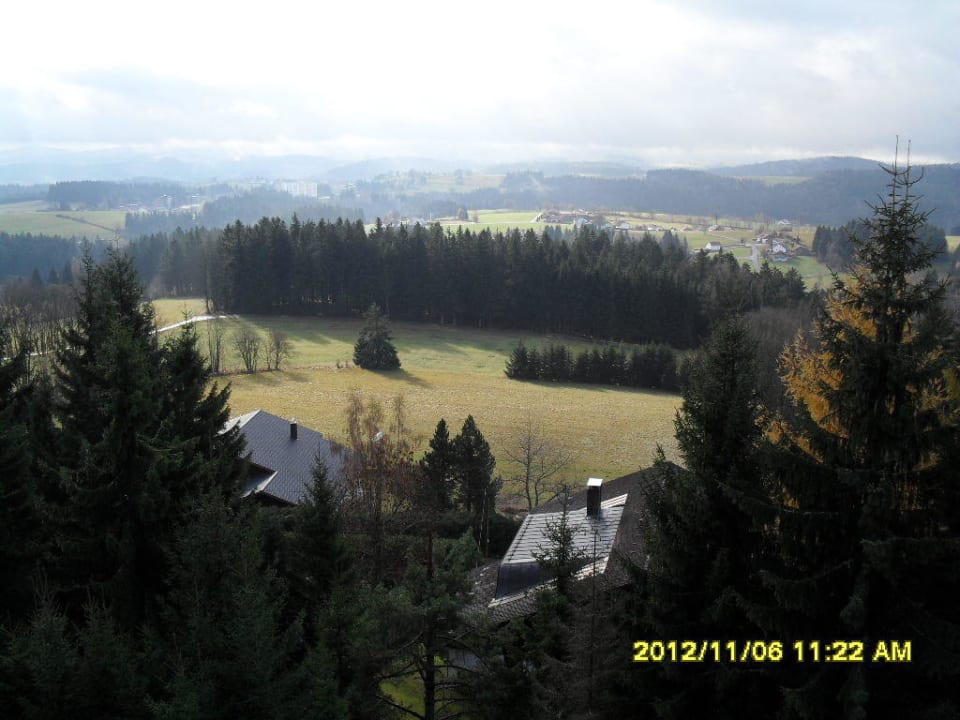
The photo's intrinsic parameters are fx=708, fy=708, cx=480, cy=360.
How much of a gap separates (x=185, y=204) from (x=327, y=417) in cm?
13916

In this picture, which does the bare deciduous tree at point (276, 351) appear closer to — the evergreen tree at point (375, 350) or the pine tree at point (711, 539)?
the evergreen tree at point (375, 350)

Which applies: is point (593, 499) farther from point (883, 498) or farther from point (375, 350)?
point (375, 350)

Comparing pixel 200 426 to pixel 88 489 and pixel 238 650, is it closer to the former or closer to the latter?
pixel 88 489

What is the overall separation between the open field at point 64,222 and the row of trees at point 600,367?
127891 millimetres

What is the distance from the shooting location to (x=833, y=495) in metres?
9.55

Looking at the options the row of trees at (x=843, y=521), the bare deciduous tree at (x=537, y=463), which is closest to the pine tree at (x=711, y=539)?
the row of trees at (x=843, y=521)

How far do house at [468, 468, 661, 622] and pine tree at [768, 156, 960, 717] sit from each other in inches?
224

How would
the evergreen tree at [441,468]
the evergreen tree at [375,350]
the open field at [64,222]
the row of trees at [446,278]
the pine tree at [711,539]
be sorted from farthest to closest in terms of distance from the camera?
the open field at [64,222] → the row of trees at [446,278] → the evergreen tree at [375,350] → the evergreen tree at [441,468] → the pine tree at [711,539]

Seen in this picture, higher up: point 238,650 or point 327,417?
point 238,650

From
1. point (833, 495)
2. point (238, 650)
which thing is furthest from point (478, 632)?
point (833, 495)

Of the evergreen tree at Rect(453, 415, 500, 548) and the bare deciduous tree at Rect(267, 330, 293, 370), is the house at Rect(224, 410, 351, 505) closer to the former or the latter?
the evergreen tree at Rect(453, 415, 500, 548)

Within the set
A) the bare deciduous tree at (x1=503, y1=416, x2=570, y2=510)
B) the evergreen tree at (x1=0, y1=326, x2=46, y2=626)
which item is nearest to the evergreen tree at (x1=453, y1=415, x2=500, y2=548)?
the bare deciduous tree at (x1=503, y1=416, x2=570, y2=510)

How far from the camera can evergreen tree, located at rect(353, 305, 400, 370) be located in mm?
62469

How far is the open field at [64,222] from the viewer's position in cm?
16212
